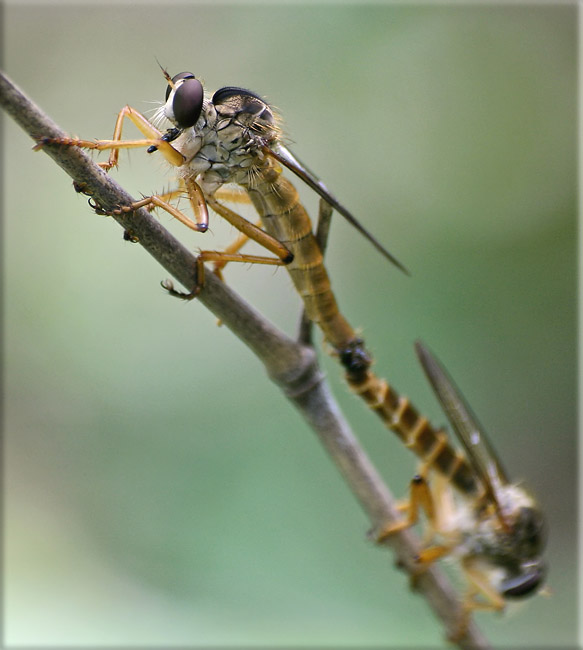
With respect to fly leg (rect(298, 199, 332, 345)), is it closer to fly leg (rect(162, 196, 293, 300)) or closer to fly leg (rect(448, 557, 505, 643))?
fly leg (rect(162, 196, 293, 300))

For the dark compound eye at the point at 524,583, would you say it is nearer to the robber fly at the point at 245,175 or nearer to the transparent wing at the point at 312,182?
the robber fly at the point at 245,175

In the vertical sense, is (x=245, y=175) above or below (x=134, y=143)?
above

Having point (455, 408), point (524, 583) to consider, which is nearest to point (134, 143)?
point (455, 408)

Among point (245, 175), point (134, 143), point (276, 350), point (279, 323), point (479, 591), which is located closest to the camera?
point (276, 350)

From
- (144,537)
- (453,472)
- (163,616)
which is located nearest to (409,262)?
(453,472)

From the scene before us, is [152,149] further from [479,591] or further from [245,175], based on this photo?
[479,591]

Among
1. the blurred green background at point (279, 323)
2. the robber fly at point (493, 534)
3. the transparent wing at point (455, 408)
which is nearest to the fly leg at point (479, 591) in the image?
the robber fly at point (493, 534)

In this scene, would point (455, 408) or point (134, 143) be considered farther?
point (455, 408)

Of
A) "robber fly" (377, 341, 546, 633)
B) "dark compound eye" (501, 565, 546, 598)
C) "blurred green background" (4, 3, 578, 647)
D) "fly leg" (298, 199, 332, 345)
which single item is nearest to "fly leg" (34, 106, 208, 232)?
"blurred green background" (4, 3, 578, 647)
